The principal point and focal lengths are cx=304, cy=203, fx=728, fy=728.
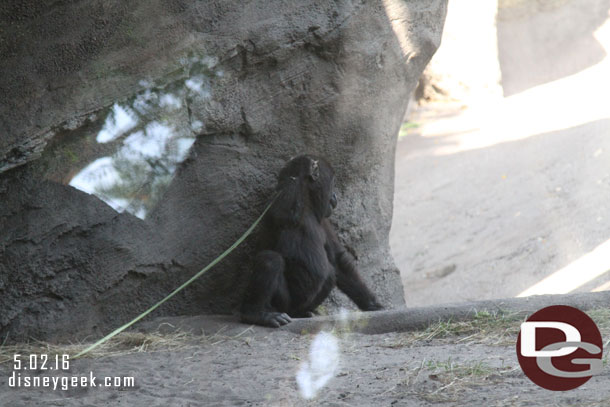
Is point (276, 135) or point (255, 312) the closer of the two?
point (255, 312)

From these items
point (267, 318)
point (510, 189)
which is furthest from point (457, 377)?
point (510, 189)

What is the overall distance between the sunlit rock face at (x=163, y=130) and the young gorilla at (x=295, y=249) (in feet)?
1.16

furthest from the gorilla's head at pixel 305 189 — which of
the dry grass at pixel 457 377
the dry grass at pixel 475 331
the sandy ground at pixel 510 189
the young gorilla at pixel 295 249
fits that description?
the sandy ground at pixel 510 189

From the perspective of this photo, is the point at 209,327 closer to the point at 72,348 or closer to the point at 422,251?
the point at 72,348

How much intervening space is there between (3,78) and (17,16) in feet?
1.26

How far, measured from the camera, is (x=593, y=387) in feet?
10.3

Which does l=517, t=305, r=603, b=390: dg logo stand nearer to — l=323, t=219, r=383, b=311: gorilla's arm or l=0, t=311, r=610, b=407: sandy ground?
l=0, t=311, r=610, b=407: sandy ground

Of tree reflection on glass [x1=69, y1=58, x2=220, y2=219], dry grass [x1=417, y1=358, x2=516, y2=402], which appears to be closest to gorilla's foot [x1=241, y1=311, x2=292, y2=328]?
tree reflection on glass [x1=69, y1=58, x2=220, y2=219]

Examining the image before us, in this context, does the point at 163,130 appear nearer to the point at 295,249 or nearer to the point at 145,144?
the point at 145,144

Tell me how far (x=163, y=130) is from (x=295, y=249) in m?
1.33

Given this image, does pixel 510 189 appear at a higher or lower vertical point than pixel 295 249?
higher

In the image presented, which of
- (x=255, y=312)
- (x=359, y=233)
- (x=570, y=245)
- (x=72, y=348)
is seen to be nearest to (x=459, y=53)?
(x=570, y=245)

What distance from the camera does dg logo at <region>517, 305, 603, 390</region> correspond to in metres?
3.33

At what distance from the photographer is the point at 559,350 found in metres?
3.64
